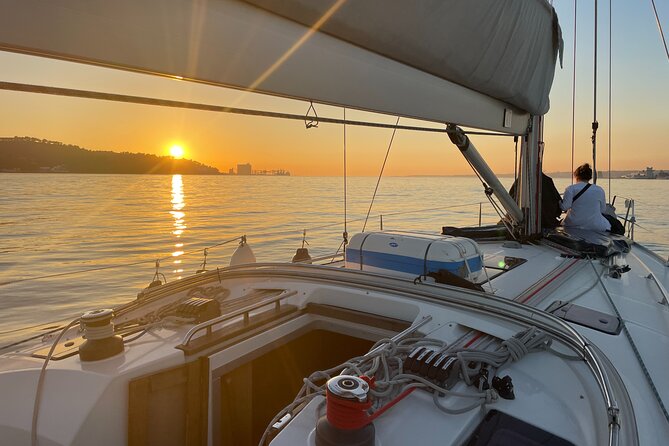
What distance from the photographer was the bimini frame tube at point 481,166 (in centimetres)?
315

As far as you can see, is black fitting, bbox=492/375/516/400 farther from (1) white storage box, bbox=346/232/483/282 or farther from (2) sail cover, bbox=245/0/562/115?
(2) sail cover, bbox=245/0/562/115

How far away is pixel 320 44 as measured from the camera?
1523 millimetres

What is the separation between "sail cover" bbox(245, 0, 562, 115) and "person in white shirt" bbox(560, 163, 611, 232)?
1.64 m

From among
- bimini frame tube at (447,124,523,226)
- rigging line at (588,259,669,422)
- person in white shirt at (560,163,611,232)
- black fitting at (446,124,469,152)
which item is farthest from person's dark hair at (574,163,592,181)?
rigging line at (588,259,669,422)

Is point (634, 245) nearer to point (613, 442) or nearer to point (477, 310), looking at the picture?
point (477, 310)

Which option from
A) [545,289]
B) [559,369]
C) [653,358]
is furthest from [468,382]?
[545,289]

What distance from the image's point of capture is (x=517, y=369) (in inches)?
62.7

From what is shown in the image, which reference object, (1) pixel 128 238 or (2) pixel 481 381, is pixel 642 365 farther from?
(1) pixel 128 238

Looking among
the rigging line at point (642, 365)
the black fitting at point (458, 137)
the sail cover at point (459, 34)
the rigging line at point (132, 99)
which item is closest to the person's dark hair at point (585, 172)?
the sail cover at point (459, 34)

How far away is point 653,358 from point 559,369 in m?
0.60

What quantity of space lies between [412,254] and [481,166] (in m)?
1.35

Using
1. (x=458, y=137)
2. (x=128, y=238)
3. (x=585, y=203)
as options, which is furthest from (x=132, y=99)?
(x=128, y=238)

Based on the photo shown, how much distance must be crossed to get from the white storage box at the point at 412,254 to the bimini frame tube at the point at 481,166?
85cm

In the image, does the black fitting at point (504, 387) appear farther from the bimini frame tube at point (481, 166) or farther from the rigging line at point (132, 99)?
the bimini frame tube at point (481, 166)
